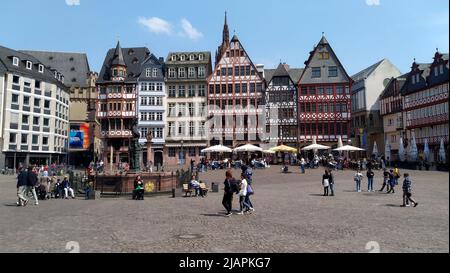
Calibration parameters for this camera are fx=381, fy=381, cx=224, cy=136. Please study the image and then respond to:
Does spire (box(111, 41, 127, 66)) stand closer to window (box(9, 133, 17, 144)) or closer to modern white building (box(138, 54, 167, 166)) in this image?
modern white building (box(138, 54, 167, 166))

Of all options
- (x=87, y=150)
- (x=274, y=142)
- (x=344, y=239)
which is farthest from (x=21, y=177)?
(x=87, y=150)

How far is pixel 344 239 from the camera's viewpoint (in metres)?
9.12

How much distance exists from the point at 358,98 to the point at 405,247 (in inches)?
2385

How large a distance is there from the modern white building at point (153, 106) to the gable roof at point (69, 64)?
57.0 ft

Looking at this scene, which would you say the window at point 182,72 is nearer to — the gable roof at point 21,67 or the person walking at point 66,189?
the gable roof at point 21,67

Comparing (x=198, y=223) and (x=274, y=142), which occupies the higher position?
(x=274, y=142)

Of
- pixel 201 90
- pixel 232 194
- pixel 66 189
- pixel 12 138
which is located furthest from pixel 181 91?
pixel 232 194

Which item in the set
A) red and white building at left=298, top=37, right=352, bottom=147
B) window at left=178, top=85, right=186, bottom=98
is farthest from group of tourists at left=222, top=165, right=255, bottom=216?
window at left=178, top=85, right=186, bottom=98

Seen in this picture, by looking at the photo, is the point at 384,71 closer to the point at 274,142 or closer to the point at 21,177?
the point at 274,142

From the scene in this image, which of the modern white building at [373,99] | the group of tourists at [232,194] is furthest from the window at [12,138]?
the modern white building at [373,99]

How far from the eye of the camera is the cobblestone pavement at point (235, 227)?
27.9 ft

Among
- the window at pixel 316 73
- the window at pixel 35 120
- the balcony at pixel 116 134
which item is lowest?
the balcony at pixel 116 134

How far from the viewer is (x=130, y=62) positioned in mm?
61969

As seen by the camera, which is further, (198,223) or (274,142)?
(274,142)
